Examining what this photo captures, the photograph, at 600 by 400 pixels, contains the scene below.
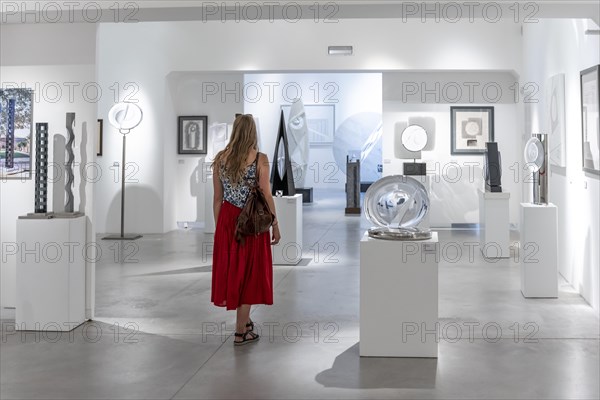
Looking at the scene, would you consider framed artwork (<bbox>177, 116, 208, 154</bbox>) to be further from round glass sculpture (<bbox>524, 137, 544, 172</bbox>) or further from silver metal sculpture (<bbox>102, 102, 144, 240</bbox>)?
round glass sculpture (<bbox>524, 137, 544, 172</bbox>)

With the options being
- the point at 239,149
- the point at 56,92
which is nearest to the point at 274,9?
the point at 239,149

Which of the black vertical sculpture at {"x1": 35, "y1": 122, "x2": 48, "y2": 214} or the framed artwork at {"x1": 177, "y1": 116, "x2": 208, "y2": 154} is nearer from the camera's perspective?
the black vertical sculpture at {"x1": 35, "y1": 122, "x2": 48, "y2": 214}

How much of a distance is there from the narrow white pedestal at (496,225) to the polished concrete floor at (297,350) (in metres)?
1.70

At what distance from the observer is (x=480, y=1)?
17.4ft

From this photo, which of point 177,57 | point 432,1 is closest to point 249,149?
point 432,1

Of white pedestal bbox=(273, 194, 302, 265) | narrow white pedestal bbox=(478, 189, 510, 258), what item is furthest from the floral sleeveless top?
narrow white pedestal bbox=(478, 189, 510, 258)

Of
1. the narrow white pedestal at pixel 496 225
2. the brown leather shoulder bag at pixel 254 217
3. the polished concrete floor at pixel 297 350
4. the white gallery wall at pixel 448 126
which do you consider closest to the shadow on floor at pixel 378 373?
the polished concrete floor at pixel 297 350

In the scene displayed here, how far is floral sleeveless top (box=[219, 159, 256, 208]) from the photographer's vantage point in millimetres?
5238

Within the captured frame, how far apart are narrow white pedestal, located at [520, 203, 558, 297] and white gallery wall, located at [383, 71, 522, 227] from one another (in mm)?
6442

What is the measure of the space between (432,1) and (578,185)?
3246 millimetres

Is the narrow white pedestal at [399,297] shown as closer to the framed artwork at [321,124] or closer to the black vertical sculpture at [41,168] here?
the black vertical sculpture at [41,168]

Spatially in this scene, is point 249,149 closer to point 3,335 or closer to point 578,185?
point 3,335

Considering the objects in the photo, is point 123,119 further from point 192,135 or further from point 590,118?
point 590,118

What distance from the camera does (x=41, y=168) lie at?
5.89m
